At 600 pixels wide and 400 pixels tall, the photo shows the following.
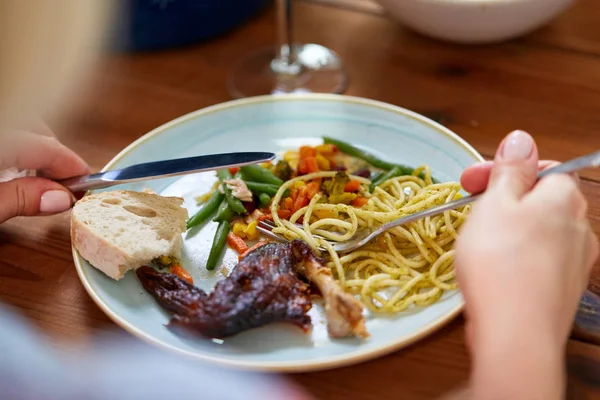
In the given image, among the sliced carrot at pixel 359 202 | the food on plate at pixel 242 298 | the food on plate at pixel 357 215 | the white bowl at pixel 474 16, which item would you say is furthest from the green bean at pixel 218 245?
the white bowl at pixel 474 16

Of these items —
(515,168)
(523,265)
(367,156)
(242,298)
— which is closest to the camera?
(523,265)

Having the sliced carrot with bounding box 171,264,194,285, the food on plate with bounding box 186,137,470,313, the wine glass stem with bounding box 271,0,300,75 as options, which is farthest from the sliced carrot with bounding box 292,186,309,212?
the wine glass stem with bounding box 271,0,300,75

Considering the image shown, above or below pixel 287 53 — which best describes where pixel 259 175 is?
below

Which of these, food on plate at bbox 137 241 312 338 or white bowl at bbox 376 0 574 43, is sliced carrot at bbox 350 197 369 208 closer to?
food on plate at bbox 137 241 312 338

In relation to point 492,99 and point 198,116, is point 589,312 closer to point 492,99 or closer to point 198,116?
point 492,99

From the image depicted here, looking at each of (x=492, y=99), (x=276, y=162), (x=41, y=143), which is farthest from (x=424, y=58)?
(x=41, y=143)

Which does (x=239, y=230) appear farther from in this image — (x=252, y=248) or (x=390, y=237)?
(x=390, y=237)

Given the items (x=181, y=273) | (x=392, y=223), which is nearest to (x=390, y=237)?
(x=392, y=223)

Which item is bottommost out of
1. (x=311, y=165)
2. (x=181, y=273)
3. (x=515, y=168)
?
(x=181, y=273)
